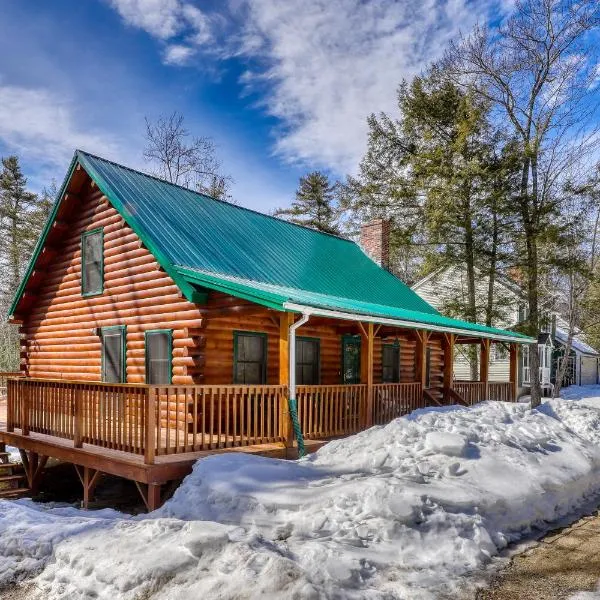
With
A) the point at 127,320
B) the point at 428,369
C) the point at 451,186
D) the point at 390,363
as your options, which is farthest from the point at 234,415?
the point at 451,186

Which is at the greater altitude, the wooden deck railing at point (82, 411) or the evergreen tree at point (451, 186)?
the evergreen tree at point (451, 186)

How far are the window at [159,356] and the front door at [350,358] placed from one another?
530cm

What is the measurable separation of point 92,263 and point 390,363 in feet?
31.3

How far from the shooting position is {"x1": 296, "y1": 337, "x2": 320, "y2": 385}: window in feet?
45.2

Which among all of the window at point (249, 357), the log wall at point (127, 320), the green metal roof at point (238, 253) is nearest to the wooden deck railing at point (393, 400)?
the green metal roof at point (238, 253)

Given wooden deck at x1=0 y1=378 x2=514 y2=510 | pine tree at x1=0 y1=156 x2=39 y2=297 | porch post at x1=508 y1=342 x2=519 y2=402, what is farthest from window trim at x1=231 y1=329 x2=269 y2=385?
pine tree at x1=0 y1=156 x2=39 y2=297

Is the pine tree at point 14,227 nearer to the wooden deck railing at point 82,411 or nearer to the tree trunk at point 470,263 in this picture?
the wooden deck railing at point 82,411

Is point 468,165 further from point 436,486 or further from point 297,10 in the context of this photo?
point 436,486

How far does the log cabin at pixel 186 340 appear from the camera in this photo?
889 cm

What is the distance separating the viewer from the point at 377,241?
22.4 metres

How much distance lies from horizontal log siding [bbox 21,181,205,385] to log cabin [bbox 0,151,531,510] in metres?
0.05

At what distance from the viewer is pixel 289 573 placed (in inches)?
192

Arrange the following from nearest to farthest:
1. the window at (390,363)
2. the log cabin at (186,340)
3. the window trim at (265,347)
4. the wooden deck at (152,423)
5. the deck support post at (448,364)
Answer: the wooden deck at (152,423), the log cabin at (186,340), the window trim at (265,347), the deck support post at (448,364), the window at (390,363)

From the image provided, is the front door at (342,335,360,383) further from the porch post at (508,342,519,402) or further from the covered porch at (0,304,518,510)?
the porch post at (508,342,519,402)
